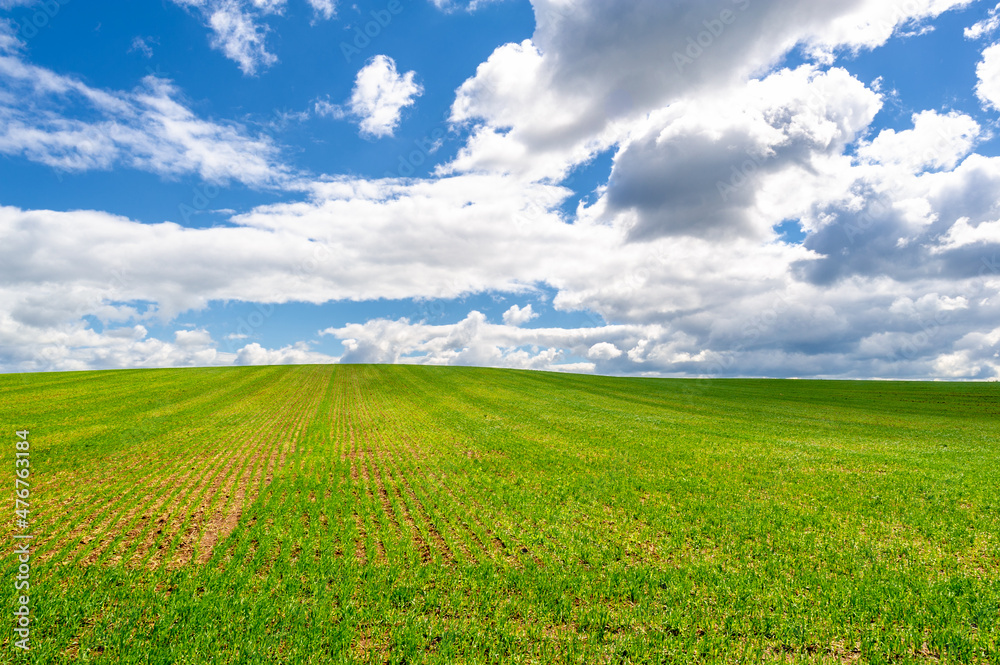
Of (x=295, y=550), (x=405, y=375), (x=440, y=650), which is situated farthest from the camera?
(x=405, y=375)

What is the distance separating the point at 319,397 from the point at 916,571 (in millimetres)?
51916

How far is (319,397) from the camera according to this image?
52.0 m

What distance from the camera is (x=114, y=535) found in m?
12.4

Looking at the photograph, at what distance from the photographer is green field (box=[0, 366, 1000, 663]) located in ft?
26.1

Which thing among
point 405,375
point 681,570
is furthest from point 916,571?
point 405,375

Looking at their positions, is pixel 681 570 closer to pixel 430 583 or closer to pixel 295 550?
pixel 430 583

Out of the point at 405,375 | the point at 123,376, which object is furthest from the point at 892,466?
the point at 123,376

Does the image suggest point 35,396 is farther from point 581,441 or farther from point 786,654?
point 786,654

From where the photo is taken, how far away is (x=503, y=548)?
11.9 meters

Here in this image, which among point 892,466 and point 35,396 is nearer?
point 892,466

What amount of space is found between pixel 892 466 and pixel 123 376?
86.0m

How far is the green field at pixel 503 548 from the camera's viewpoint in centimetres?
797

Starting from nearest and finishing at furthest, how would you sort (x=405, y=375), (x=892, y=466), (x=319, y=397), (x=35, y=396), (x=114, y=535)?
(x=114, y=535) < (x=892, y=466) < (x=35, y=396) < (x=319, y=397) < (x=405, y=375)

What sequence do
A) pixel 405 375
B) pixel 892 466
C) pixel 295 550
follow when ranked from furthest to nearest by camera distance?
pixel 405 375 < pixel 892 466 < pixel 295 550
